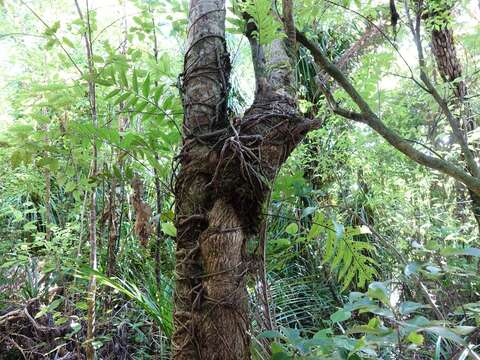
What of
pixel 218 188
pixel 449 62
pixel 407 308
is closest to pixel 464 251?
pixel 407 308

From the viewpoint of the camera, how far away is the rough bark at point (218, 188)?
3.10ft

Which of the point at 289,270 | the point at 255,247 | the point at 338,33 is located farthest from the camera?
the point at 338,33

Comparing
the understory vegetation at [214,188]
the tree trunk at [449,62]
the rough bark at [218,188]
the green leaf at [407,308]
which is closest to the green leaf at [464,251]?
the understory vegetation at [214,188]

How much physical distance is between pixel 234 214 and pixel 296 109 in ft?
1.10

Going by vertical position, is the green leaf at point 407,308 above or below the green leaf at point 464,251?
below

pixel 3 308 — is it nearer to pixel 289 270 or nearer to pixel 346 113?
pixel 289 270

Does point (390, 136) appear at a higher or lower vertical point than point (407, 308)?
higher

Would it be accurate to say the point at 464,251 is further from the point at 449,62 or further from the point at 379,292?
the point at 449,62

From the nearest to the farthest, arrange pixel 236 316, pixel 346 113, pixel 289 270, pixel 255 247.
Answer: pixel 236 316, pixel 255 247, pixel 346 113, pixel 289 270

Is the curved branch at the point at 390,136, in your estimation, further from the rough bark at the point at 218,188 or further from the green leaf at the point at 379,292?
→ the green leaf at the point at 379,292

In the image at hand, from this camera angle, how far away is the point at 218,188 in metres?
1.00

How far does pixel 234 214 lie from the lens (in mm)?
1011

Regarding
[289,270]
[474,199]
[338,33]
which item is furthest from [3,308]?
[338,33]

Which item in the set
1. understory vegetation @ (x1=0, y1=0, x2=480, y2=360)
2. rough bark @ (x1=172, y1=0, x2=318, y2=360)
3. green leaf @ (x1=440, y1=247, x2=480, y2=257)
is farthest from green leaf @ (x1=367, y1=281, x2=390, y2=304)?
rough bark @ (x1=172, y1=0, x2=318, y2=360)
